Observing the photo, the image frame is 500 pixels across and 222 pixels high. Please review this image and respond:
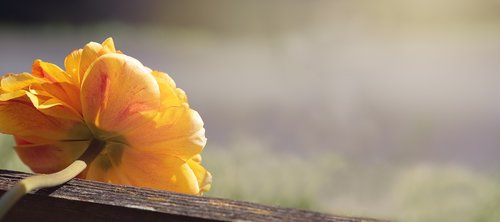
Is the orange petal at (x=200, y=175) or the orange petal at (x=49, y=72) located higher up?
the orange petal at (x=49, y=72)

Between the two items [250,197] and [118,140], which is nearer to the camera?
[118,140]

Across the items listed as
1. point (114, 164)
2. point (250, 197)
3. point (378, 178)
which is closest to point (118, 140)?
point (114, 164)

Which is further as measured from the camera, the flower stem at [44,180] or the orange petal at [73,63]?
the orange petal at [73,63]

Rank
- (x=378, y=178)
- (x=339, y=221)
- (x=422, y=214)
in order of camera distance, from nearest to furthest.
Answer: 1. (x=339, y=221)
2. (x=422, y=214)
3. (x=378, y=178)

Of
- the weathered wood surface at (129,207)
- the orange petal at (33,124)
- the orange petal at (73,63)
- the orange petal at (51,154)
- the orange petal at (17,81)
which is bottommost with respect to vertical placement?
the weathered wood surface at (129,207)

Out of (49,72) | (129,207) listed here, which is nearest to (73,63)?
(49,72)

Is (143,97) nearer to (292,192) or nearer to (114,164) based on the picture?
(114,164)

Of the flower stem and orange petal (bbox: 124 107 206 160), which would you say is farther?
orange petal (bbox: 124 107 206 160)
